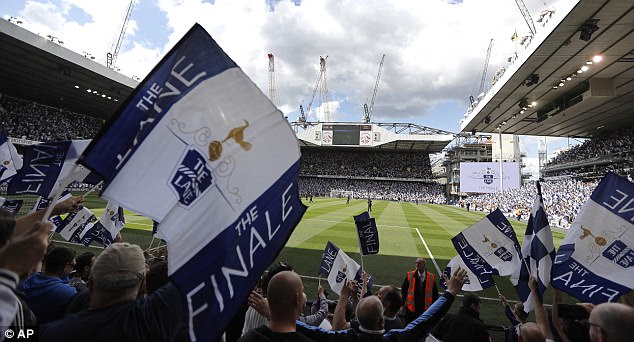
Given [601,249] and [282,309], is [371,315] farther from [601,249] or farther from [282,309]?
[601,249]

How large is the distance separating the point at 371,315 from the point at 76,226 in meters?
7.60

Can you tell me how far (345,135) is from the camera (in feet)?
232

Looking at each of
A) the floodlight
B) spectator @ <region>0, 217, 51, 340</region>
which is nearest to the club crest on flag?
spectator @ <region>0, 217, 51, 340</region>

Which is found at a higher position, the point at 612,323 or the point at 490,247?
the point at 612,323

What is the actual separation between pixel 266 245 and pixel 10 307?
1.25m

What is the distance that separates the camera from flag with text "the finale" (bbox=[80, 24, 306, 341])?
172 cm

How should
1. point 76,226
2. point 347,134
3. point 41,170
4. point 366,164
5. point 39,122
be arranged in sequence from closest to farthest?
point 41,170
point 76,226
point 39,122
point 347,134
point 366,164

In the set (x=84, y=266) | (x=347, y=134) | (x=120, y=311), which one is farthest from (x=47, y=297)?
(x=347, y=134)

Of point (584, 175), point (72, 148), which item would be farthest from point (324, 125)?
point (72, 148)

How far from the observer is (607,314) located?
6.37ft

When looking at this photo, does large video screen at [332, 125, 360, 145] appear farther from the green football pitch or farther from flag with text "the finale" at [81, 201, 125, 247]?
flag with text "the finale" at [81, 201, 125, 247]

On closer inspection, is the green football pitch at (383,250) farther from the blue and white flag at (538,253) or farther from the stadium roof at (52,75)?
the stadium roof at (52,75)

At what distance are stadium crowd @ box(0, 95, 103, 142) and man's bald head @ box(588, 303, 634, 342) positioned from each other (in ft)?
158

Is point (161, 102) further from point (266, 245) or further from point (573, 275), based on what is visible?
point (573, 275)
